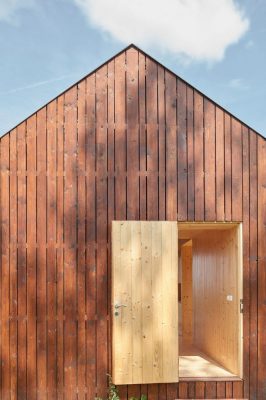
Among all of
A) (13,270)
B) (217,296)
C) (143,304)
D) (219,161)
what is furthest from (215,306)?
(13,270)

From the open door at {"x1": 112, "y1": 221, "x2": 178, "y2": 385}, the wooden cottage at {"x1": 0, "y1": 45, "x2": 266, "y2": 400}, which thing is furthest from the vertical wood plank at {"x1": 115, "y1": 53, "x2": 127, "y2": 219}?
the open door at {"x1": 112, "y1": 221, "x2": 178, "y2": 385}

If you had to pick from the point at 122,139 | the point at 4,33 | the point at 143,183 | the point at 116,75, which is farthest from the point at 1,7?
the point at 143,183

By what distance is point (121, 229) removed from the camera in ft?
14.5

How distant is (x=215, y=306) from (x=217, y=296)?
0.20 metres

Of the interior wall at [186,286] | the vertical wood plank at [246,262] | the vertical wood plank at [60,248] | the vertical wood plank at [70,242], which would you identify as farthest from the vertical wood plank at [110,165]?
the interior wall at [186,286]

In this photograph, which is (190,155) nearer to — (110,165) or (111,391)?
(110,165)

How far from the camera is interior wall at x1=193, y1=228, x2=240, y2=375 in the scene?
15.9ft

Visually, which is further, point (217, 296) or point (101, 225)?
point (217, 296)

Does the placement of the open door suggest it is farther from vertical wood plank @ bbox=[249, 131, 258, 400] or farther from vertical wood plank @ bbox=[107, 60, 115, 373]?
vertical wood plank @ bbox=[249, 131, 258, 400]

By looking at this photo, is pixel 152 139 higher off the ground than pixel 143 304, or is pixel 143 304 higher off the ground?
pixel 152 139

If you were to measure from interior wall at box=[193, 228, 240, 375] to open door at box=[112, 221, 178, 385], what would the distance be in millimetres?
909

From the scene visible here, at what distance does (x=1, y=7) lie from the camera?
569cm

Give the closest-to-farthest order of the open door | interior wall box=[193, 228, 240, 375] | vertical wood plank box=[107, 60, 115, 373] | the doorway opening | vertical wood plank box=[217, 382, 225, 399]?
1. the open door
2. vertical wood plank box=[107, 60, 115, 373]
3. vertical wood plank box=[217, 382, 225, 399]
4. the doorway opening
5. interior wall box=[193, 228, 240, 375]

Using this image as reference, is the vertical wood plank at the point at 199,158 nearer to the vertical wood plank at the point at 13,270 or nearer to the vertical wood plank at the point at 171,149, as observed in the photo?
the vertical wood plank at the point at 171,149
